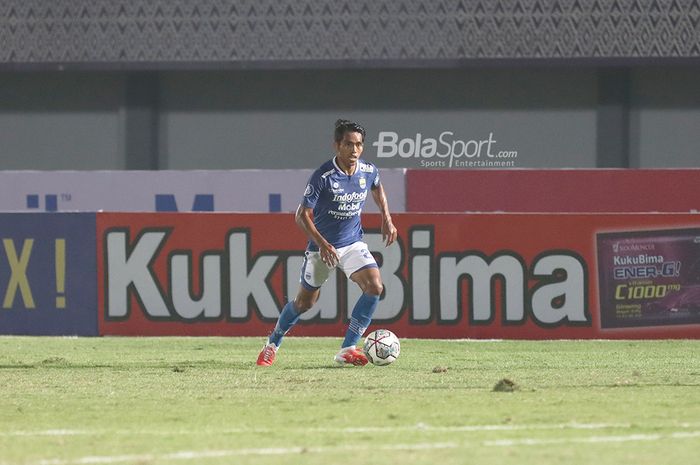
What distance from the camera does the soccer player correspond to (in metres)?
13.6

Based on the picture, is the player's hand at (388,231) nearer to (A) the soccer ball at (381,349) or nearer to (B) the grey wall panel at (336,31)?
(A) the soccer ball at (381,349)

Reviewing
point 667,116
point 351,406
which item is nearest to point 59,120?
point 667,116

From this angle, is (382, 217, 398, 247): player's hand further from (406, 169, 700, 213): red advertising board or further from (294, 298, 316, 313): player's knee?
(406, 169, 700, 213): red advertising board

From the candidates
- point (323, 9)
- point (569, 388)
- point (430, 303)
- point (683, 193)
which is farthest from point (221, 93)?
point (569, 388)

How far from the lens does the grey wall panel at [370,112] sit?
110 ft

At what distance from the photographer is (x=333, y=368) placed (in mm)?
14055

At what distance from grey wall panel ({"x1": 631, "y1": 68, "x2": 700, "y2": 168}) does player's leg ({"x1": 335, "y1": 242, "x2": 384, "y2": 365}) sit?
20109 mm

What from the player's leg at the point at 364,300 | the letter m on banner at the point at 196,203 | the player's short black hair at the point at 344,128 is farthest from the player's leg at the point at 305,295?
the letter m on banner at the point at 196,203

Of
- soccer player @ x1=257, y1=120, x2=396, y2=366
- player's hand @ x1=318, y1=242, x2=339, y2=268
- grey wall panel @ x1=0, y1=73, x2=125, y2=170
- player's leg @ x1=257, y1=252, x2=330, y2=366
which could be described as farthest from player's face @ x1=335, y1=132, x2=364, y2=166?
grey wall panel @ x1=0, y1=73, x2=125, y2=170

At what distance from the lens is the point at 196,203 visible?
27.8m

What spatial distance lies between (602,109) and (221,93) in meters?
8.02

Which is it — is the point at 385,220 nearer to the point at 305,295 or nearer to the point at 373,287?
the point at 373,287

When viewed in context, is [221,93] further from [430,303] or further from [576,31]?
[430,303]

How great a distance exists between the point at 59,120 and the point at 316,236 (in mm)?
22664
